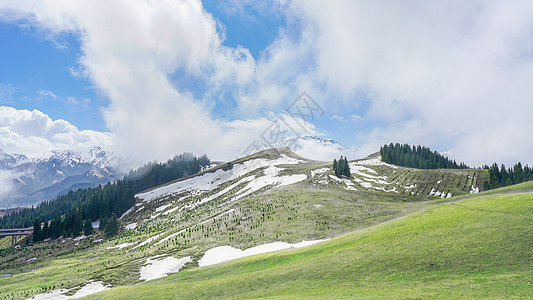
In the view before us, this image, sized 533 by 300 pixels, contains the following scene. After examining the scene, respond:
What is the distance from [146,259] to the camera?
4800cm

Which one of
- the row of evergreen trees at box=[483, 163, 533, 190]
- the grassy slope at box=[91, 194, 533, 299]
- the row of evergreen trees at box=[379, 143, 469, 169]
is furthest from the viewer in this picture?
the row of evergreen trees at box=[379, 143, 469, 169]

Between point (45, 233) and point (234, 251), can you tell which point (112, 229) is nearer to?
point (45, 233)

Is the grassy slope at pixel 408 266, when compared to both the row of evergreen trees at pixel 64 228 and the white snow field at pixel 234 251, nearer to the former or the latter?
the white snow field at pixel 234 251

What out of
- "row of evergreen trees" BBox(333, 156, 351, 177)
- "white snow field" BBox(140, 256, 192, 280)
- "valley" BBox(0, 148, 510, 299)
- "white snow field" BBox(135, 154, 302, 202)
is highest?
"white snow field" BBox(135, 154, 302, 202)

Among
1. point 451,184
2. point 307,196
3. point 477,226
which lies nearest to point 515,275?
point 477,226

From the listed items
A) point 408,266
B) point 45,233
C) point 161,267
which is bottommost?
point 161,267

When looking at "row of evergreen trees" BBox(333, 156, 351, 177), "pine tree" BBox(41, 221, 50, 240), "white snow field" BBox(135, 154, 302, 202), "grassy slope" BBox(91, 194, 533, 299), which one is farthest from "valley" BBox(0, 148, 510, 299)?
"white snow field" BBox(135, 154, 302, 202)

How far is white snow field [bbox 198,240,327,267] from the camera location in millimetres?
44472

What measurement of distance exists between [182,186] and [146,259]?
370ft

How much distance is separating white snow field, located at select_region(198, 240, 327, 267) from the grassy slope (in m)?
8.46

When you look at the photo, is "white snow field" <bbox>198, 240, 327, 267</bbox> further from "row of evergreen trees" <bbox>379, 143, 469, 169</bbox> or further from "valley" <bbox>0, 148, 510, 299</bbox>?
"row of evergreen trees" <bbox>379, 143, 469, 169</bbox>

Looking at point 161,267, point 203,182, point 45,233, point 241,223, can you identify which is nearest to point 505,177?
point 241,223

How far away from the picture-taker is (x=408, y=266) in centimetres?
2278

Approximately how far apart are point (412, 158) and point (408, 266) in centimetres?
15863
